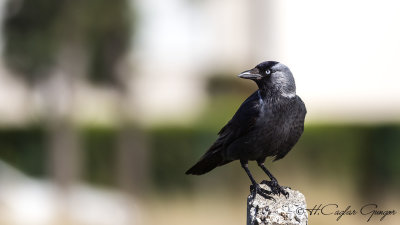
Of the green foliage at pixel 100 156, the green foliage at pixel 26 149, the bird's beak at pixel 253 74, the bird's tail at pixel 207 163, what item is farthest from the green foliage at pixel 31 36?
the bird's beak at pixel 253 74

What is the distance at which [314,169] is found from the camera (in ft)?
55.8

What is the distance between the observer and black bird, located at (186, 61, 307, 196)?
479 centimetres

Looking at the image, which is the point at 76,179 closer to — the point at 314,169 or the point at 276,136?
the point at 314,169

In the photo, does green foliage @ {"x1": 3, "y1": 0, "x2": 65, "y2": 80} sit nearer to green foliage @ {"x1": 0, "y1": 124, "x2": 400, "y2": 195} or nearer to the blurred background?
the blurred background

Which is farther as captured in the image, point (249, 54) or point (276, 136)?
point (249, 54)

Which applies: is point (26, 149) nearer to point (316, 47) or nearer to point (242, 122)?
point (316, 47)

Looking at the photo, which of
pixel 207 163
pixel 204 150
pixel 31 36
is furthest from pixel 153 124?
pixel 207 163

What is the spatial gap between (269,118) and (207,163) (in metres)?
0.56

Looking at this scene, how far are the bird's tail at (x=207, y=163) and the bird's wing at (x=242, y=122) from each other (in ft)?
0.13

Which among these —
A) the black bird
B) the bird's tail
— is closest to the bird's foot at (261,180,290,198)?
the black bird

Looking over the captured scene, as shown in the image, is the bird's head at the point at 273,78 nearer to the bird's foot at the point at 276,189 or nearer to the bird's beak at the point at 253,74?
the bird's beak at the point at 253,74

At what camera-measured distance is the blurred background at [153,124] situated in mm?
16641

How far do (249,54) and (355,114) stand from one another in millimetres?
4055

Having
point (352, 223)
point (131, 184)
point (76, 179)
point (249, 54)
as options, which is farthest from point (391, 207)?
point (249, 54)
